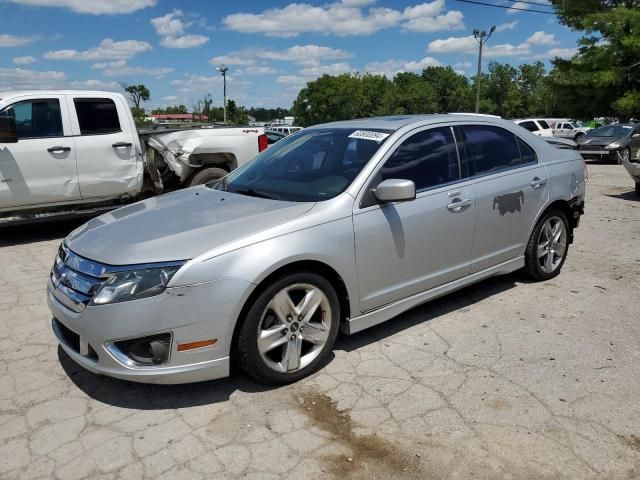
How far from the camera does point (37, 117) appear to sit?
Answer: 693cm

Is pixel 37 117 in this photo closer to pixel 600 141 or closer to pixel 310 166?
pixel 310 166

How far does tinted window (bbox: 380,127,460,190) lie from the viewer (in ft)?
12.7

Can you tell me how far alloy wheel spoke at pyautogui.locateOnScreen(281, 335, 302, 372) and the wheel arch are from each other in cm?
35

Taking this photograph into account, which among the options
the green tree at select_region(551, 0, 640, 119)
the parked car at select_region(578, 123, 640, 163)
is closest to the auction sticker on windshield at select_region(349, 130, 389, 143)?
the parked car at select_region(578, 123, 640, 163)

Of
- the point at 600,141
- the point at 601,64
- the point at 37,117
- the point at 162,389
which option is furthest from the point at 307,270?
the point at 601,64

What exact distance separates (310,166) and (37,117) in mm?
4693

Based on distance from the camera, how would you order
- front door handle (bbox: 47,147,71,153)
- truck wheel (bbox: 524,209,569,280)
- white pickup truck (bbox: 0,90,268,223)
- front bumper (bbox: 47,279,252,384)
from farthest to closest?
front door handle (bbox: 47,147,71,153), white pickup truck (bbox: 0,90,268,223), truck wheel (bbox: 524,209,569,280), front bumper (bbox: 47,279,252,384)

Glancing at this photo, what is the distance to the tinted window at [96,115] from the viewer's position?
7.22m

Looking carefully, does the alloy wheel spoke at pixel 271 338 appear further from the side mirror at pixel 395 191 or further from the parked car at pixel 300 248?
the side mirror at pixel 395 191

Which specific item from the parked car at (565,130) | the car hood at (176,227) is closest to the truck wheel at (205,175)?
the car hood at (176,227)

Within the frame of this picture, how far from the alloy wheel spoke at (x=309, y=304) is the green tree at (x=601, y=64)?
31.2m

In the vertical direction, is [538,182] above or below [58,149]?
below

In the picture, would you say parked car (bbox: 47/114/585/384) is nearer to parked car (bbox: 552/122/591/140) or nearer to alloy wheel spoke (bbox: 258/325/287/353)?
alloy wheel spoke (bbox: 258/325/287/353)

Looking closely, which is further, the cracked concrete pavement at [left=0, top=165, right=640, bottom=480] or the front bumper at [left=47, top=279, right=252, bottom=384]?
the front bumper at [left=47, top=279, right=252, bottom=384]
